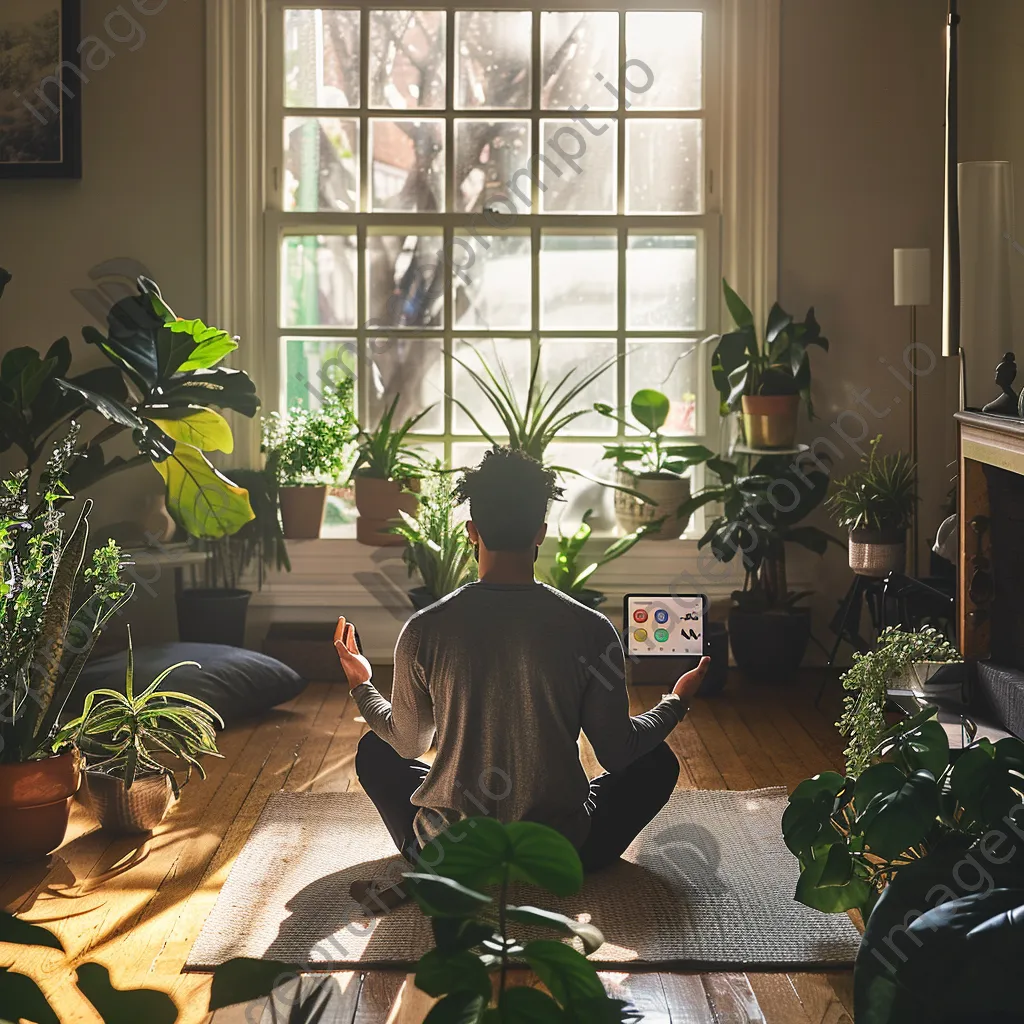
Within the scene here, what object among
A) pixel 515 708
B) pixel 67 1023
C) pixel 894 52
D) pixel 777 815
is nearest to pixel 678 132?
pixel 894 52

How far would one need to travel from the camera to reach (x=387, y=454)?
5.08 meters

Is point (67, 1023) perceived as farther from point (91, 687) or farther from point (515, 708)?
point (91, 687)

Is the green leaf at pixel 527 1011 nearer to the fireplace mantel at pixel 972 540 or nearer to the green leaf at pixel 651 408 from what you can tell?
the fireplace mantel at pixel 972 540

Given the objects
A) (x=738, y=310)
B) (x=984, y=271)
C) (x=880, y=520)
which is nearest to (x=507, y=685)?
(x=880, y=520)

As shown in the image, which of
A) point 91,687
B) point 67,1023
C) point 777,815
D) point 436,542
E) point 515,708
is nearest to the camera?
point 67,1023

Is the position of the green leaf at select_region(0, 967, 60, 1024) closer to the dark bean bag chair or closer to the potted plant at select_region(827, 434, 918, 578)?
the dark bean bag chair

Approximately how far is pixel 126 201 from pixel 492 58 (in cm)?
162

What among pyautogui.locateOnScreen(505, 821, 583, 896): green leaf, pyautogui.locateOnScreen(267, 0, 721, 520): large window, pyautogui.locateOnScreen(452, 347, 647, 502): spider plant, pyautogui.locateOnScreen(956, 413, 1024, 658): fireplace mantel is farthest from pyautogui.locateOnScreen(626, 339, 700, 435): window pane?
pyautogui.locateOnScreen(505, 821, 583, 896): green leaf

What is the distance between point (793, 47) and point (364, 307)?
2034mm

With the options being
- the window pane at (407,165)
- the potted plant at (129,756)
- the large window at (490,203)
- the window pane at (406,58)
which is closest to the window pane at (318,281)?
the large window at (490,203)

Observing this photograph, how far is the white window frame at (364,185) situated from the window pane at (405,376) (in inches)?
4.9

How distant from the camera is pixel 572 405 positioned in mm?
5316

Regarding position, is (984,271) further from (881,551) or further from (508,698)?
(508,698)

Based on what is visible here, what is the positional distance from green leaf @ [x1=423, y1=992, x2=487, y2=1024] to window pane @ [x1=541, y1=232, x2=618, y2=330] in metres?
4.85
